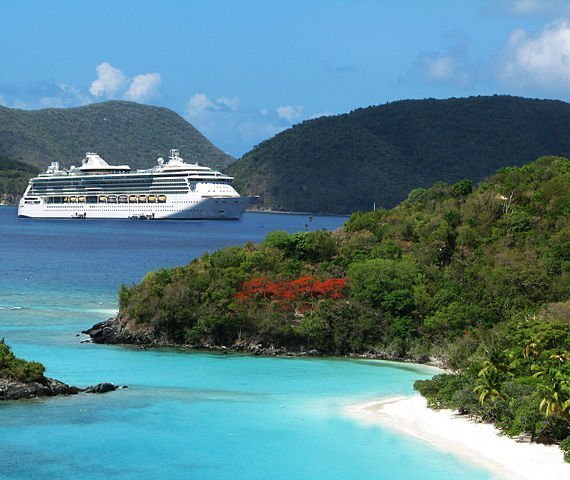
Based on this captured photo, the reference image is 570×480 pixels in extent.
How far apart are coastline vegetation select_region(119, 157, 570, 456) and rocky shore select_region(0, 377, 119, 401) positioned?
10037 millimetres

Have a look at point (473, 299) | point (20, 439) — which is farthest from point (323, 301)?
point (20, 439)

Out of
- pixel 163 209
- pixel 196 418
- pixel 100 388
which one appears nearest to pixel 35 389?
pixel 100 388

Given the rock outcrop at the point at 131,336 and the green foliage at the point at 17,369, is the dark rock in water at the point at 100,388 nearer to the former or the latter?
the green foliage at the point at 17,369

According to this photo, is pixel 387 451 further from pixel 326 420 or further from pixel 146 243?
pixel 146 243

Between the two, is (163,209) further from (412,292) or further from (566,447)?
(566,447)

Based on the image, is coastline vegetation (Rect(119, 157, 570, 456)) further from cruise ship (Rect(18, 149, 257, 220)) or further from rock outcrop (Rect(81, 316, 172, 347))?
cruise ship (Rect(18, 149, 257, 220))

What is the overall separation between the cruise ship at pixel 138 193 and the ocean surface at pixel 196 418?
99.6 meters

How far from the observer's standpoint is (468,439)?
26.6 meters

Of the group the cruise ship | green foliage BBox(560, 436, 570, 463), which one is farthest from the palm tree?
the cruise ship

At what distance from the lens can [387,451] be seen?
85.8 feet

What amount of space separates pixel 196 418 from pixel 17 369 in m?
5.22

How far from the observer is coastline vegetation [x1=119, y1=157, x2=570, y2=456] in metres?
35.4

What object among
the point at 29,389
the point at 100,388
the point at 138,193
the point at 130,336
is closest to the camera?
the point at 29,389

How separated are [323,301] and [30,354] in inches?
429
